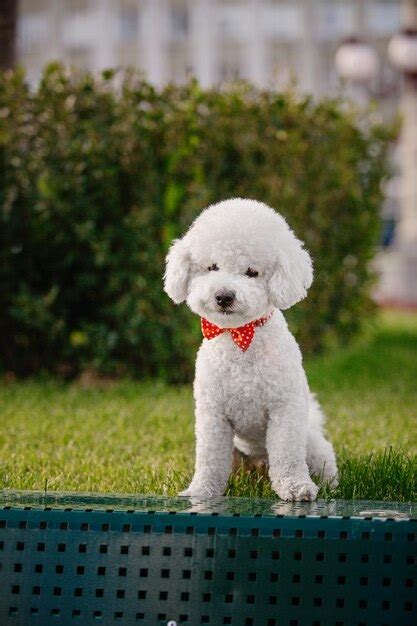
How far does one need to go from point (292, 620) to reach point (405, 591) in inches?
13.2

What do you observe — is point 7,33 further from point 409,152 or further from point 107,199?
point 409,152

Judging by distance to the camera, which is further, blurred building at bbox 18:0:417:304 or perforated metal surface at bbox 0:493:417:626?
blurred building at bbox 18:0:417:304

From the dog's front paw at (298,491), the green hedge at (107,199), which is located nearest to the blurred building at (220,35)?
the green hedge at (107,199)

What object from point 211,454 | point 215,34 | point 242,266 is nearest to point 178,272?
point 242,266

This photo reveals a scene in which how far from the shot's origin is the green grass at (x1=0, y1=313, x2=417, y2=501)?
4.09 m

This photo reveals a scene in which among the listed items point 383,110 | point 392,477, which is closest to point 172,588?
point 392,477

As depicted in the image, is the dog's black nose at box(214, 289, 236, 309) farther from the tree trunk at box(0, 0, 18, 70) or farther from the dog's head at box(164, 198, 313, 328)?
the tree trunk at box(0, 0, 18, 70)

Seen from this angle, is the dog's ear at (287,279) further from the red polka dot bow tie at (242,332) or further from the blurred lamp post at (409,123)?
the blurred lamp post at (409,123)

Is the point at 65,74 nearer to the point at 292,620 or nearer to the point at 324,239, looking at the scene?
the point at 324,239

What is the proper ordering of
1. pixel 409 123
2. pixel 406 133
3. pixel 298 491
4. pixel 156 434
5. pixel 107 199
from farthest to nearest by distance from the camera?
1. pixel 406 133
2. pixel 409 123
3. pixel 107 199
4. pixel 156 434
5. pixel 298 491

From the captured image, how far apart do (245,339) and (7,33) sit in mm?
6401

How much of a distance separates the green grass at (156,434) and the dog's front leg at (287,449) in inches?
8.7

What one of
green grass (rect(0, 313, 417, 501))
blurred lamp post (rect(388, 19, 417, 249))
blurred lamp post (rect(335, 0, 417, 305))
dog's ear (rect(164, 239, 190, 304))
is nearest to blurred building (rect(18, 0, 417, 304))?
blurred lamp post (rect(335, 0, 417, 305))

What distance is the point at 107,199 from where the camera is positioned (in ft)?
24.2
